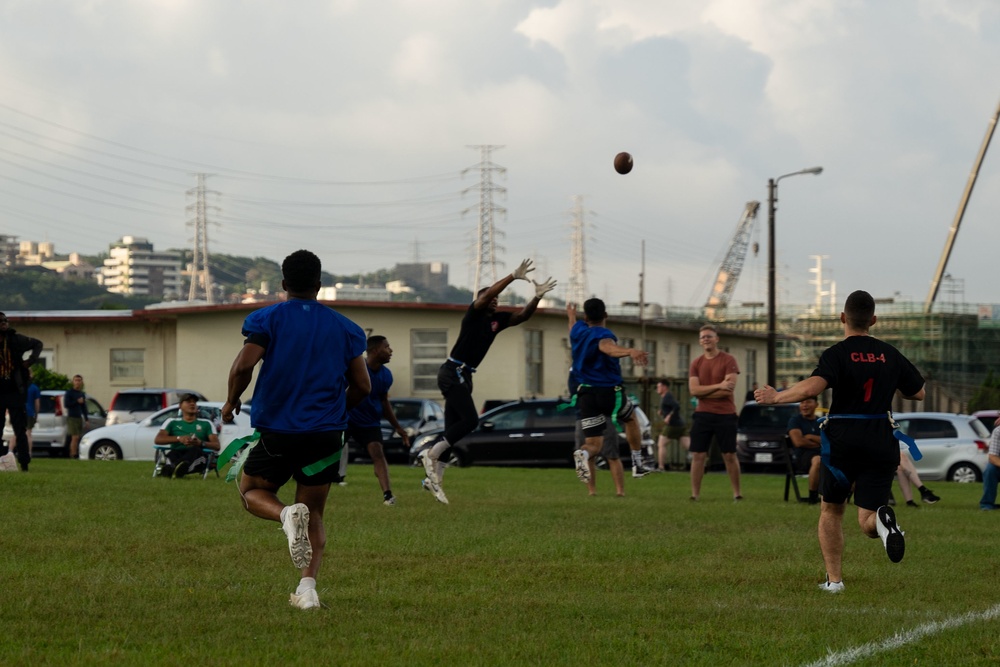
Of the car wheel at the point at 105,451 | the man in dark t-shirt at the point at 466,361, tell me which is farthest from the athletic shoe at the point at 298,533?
the car wheel at the point at 105,451

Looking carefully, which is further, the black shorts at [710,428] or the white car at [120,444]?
the white car at [120,444]

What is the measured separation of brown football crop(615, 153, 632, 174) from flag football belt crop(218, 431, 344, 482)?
12027 mm

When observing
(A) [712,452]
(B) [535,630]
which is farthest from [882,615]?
(A) [712,452]

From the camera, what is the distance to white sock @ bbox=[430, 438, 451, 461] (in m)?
14.2

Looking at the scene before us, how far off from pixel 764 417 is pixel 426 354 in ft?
59.9

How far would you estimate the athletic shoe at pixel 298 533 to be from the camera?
6.98m

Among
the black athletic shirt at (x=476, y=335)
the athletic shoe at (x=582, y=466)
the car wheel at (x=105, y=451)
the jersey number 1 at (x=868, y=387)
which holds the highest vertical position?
the black athletic shirt at (x=476, y=335)

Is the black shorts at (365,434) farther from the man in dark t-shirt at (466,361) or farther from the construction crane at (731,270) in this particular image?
the construction crane at (731,270)

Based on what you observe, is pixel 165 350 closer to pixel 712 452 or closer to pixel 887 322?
pixel 712 452

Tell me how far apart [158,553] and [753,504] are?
27.6 ft

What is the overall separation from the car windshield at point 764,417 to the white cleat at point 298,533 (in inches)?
979

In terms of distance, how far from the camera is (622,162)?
753 inches

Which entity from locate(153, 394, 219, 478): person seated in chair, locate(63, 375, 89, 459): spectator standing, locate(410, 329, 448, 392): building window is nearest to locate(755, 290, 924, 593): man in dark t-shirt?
locate(153, 394, 219, 478): person seated in chair

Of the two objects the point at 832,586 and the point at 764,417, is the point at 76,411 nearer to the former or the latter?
the point at 764,417
